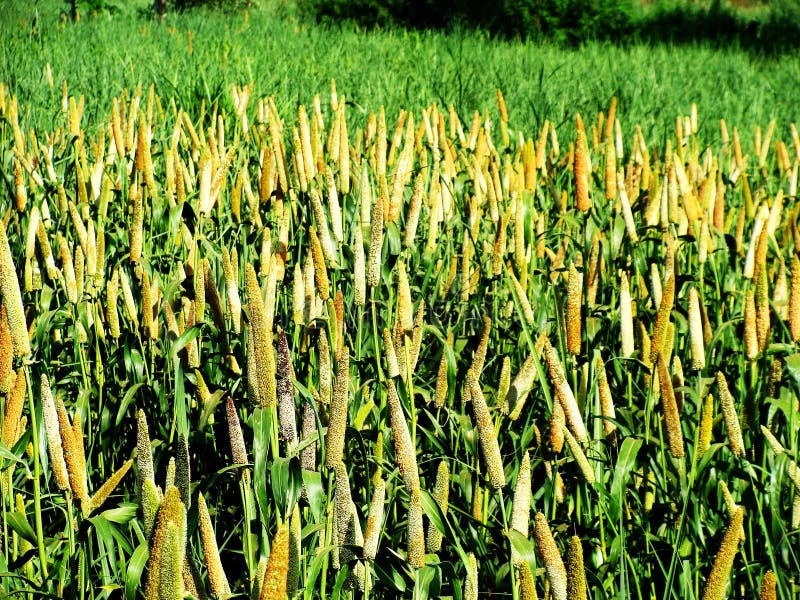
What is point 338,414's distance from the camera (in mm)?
1076

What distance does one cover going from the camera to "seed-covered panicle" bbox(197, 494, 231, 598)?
0.92m

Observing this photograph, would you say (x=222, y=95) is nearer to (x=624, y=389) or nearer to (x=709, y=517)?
(x=624, y=389)

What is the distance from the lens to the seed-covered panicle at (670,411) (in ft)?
4.04

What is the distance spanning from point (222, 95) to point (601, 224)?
2.73 metres

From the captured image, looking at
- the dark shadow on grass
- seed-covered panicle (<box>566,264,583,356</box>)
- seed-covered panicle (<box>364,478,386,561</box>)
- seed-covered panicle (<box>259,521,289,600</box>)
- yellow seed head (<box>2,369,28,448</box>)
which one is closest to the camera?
seed-covered panicle (<box>259,521,289,600</box>)

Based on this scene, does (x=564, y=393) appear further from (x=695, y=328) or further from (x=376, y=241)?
(x=376, y=241)

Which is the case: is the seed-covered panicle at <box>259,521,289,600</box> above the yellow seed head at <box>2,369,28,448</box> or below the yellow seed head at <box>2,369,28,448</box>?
above

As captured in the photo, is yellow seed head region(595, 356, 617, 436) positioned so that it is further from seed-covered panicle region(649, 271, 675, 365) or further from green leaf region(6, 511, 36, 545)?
green leaf region(6, 511, 36, 545)

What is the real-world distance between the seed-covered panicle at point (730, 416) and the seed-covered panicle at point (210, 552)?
0.71m

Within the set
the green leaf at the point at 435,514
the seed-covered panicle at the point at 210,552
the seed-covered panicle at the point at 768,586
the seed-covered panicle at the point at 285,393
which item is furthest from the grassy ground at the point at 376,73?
the seed-covered panicle at the point at 768,586

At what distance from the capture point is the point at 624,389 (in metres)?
2.10

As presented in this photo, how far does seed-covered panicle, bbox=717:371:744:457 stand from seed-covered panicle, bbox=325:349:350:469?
1.74ft

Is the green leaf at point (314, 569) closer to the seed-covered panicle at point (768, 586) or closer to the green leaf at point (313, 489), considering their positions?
the green leaf at point (313, 489)

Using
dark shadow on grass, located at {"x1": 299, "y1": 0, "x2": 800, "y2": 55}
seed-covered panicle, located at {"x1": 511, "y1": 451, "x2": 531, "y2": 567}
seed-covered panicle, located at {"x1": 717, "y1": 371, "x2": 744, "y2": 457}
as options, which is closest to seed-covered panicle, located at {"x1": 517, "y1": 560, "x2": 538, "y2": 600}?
seed-covered panicle, located at {"x1": 511, "y1": 451, "x2": 531, "y2": 567}
